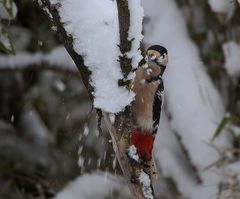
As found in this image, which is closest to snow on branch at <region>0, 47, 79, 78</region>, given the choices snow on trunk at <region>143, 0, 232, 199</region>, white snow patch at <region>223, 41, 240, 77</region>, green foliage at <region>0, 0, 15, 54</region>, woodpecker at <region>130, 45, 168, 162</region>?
snow on trunk at <region>143, 0, 232, 199</region>

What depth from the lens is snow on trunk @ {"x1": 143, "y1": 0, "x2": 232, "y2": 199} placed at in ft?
8.16


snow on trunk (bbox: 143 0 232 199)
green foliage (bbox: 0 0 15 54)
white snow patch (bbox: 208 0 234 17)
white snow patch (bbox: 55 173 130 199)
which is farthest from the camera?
white snow patch (bbox: 55 173 130 199)

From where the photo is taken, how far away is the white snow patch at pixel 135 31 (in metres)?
1.07

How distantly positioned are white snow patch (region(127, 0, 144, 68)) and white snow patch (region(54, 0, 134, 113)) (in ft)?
0.10

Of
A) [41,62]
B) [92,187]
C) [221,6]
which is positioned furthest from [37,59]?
[221,6]

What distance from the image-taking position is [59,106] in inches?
118

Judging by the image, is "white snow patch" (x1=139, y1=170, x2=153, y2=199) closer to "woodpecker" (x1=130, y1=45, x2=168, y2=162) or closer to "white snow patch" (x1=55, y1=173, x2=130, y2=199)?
"woodpecker" (x1=130, y1=45, x2=168, y2=162)

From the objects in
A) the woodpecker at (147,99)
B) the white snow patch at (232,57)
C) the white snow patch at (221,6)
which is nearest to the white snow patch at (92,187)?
the white snow patch at (232,57)

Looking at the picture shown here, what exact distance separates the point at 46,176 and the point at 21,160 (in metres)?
0.16

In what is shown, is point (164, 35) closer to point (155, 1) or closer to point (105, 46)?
point (155, 1)

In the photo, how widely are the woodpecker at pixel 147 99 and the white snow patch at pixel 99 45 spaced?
0.42 feet

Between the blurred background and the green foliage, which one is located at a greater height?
the green foliage

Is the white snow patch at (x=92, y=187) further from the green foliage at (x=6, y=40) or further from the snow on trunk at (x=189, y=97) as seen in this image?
the green foliage at (x=6, y=40)

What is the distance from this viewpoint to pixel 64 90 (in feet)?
9.59
